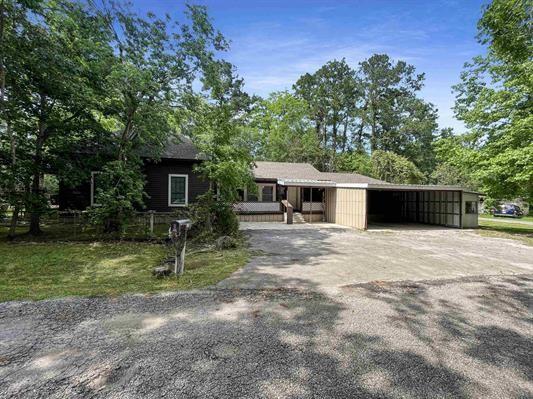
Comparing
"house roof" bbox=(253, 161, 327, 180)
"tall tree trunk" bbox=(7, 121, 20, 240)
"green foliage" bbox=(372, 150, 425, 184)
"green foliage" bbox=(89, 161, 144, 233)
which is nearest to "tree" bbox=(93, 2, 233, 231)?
"green foliage" bbox=(89, 161, 144, 233)

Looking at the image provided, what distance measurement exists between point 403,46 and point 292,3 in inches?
179

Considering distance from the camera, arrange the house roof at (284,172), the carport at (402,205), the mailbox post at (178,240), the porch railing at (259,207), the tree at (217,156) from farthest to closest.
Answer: the house roof at (284,172) < the porch railing at (259,207) < the carport at (402,205) < the tree at (217,156) < the mailbox post at (178,240)

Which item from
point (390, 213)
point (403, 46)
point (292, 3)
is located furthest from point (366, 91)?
point (292, 3)

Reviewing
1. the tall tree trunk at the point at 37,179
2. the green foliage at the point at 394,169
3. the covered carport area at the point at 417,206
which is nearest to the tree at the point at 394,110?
the green foliage at the point at 394,169

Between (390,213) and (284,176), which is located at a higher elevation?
(284,176)

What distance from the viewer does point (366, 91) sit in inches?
1481

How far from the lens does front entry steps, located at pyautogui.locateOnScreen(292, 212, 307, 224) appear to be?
17.0 m

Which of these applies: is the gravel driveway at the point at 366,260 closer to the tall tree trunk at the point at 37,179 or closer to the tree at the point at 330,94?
the tall tree trunk at the point at 37,179

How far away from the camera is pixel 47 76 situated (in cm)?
855

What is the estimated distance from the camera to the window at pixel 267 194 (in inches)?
726

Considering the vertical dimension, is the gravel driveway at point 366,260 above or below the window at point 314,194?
below

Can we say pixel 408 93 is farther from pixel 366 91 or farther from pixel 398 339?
pixel 398 339

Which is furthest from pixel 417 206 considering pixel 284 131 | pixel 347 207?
pixel 284 131

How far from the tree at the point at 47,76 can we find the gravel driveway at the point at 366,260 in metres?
7.47
